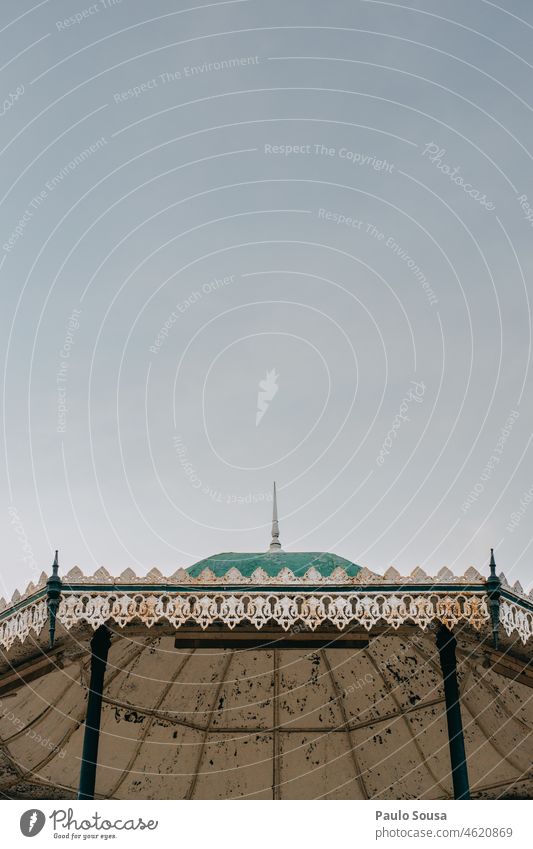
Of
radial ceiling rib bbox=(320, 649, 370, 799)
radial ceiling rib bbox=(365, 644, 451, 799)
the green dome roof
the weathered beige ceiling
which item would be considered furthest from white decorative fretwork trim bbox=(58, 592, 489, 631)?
radial ceiling rib bbox=(320, 649, 370, 799)

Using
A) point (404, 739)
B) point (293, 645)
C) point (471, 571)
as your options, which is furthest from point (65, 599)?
point (404, 739)

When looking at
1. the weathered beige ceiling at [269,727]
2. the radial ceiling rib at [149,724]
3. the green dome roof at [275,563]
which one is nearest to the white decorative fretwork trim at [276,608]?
the green dome roof at [275,563]

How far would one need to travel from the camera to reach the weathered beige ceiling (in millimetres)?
15445

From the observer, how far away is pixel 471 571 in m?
11.5

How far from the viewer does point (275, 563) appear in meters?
13.2

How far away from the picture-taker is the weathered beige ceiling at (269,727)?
50.7 ft

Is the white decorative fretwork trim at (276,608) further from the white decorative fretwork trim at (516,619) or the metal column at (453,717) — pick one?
the metal column at (453,717)

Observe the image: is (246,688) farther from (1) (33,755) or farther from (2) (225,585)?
(2) (225,585)

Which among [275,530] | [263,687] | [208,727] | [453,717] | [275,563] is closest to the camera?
[453,717]

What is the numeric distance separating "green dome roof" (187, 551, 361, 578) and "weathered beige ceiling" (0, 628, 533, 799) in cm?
208

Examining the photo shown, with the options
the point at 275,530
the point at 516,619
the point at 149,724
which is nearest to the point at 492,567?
the point at 516,619

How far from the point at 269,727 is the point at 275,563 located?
501 centimetres

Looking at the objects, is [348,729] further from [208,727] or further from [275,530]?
[275,530]
